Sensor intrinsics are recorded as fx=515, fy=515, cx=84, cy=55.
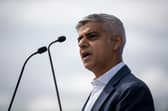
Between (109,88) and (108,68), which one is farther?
(108,68)

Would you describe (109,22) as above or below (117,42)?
above

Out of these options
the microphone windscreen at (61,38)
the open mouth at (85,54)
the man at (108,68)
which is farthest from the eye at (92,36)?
the microphone windscreen at (61,38)

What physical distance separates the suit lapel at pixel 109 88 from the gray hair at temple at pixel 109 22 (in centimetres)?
37

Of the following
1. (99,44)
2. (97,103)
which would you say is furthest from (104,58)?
(97,103)

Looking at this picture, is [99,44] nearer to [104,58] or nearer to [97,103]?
[104,58]

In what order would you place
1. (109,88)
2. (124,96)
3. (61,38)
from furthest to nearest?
(61,38), (109,88), (124,96)

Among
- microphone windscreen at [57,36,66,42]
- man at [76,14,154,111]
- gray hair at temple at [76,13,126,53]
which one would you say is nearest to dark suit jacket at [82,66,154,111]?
man at [76,14,154,111]

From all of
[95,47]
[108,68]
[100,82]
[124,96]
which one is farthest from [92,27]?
[124,96]

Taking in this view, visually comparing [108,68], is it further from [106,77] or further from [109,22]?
[109,22]

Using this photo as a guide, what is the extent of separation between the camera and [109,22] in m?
4.54

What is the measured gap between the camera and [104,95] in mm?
4176

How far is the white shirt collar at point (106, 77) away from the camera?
429 cm

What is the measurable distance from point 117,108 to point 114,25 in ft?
2.95

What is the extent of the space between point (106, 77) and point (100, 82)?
0.07 m
